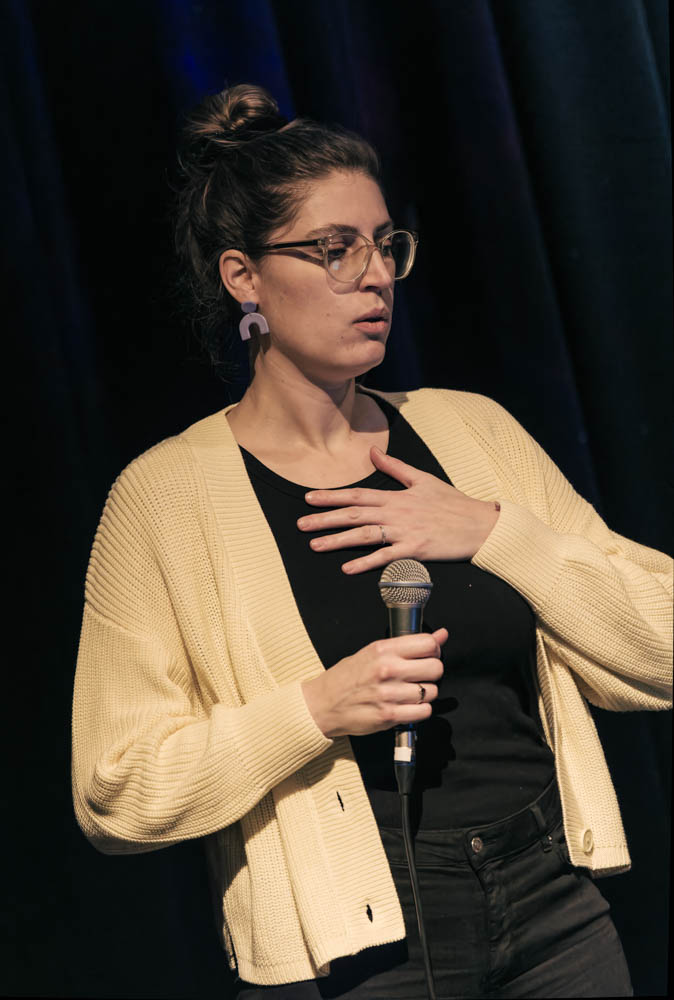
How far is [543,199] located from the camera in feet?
6.97

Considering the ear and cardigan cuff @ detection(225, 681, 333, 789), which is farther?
the ear

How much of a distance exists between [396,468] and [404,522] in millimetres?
117

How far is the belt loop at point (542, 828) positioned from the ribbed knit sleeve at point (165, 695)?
13.6 inches

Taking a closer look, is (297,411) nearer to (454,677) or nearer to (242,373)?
(242,373)

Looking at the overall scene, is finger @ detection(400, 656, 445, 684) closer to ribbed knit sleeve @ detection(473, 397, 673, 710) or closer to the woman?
the woman

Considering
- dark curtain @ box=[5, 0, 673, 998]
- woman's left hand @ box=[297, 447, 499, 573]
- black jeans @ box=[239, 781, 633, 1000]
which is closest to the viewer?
black jeans @ box=[239, 781, 633, 1000]

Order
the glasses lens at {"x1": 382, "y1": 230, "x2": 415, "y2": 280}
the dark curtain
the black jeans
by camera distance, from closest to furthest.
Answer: the black jeans
the glasses lens at {"x1": 382, "y1": 230, "x2": 415, "y2": 280}
the dark curtain

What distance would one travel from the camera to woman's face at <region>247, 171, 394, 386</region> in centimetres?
163

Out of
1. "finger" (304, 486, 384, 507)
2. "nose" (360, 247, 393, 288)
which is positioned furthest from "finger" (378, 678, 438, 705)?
"nose" (360, 247, 393, 288)

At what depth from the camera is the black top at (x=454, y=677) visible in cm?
153

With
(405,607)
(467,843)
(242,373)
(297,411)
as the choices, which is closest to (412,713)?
(405,607)

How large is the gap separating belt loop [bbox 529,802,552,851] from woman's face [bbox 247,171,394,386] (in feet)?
2.33

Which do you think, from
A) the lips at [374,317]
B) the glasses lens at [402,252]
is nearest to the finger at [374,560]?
the lips at [374,317]

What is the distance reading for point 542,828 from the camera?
1.57m
